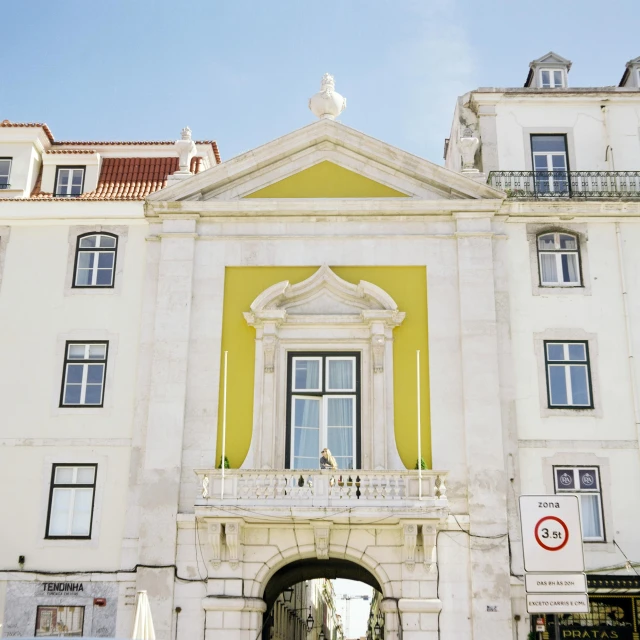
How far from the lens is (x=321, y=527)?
22734 millimetres

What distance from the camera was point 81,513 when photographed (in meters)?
23.9

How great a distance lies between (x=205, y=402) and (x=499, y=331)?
7483mm

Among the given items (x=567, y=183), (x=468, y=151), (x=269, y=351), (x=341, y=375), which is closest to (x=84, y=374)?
(x=269, y=351)

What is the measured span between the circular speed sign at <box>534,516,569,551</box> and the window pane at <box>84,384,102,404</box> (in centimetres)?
1174

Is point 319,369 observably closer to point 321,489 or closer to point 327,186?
point 321,489

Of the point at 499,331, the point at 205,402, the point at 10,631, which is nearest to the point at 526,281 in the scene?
the point at 499,331

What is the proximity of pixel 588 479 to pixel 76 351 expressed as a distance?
13.0 metres

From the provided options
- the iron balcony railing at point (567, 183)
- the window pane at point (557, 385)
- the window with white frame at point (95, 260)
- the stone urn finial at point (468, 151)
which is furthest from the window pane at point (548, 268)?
the window with white frame at point (95, 260)

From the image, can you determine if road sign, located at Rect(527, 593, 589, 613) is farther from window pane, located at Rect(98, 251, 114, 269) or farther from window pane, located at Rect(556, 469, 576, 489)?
window pane, located at Rect(98, 251, 114, 269)

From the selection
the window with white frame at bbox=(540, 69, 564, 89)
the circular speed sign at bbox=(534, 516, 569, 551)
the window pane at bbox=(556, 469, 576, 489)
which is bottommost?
the circular speed sign at bbox=(534, 516, 569, 551)

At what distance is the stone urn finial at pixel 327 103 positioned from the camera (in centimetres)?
2714

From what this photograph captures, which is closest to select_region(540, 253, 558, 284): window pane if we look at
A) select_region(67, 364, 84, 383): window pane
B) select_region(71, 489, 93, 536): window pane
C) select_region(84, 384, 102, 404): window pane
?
select_region(84, 384, 102, 404): window pane

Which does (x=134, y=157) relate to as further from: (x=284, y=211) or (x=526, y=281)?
(x=526, y=281)

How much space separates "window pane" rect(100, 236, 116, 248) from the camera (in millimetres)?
26359
